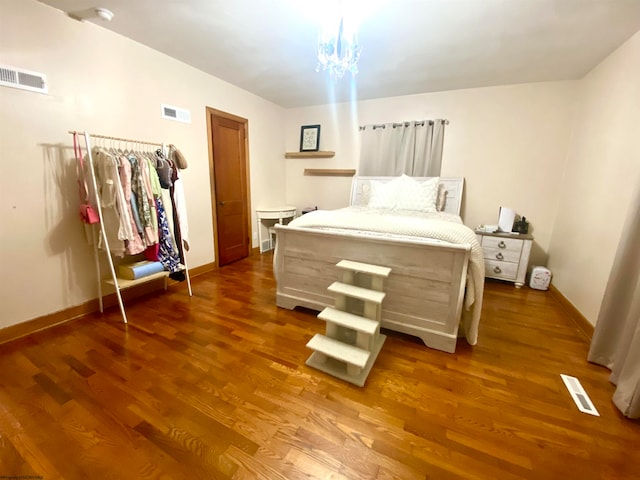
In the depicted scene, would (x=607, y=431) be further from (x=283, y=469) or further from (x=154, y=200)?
(x=154, y=200)

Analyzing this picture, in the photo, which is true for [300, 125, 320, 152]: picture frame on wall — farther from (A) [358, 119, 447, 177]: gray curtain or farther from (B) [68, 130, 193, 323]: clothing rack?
(B) [68, 130, 193, 323]: clothing rack

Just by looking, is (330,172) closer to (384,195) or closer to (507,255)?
(384,195)

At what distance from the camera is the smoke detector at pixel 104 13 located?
Result: 6.13 ft

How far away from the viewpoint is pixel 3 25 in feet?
5.49

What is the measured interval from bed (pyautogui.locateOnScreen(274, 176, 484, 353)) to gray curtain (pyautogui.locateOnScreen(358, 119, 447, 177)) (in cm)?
174

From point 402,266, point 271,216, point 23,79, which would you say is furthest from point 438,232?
point 23,79

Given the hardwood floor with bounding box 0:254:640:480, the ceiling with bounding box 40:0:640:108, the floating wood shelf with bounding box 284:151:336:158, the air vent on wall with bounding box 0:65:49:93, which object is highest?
the ceiling with bounding box 40:0:640:108

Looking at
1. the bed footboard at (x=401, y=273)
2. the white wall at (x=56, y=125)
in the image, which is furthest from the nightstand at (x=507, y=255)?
the white wall at (x=56, y=125)

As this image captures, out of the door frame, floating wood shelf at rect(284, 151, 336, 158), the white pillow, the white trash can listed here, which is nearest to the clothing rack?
the door frame

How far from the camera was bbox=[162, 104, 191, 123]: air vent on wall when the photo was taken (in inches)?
104

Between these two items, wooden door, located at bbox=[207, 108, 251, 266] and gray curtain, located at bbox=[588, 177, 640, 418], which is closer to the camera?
gray curtain, located at bbox=[588, 177, 640, 418]

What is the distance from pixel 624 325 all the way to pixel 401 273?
133 centimetres

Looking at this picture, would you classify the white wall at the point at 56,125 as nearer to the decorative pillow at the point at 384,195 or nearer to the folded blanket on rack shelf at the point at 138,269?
Answer: the folded blanket on rack shelf at the point at 138,269

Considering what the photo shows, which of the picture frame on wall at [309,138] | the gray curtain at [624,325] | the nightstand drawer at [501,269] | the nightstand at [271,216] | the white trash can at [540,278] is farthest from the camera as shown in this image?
the picture frame on wall at [309,138]
